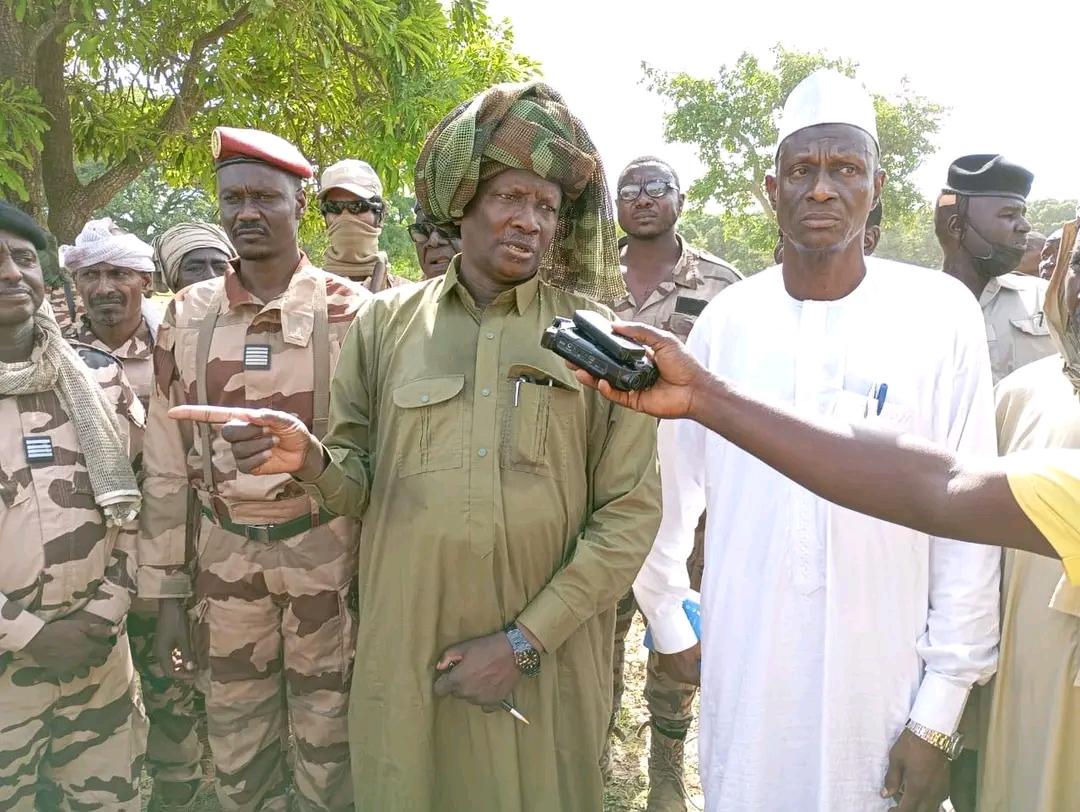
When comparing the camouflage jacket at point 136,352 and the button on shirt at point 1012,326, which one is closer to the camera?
the camouflage jacket at point 136,352

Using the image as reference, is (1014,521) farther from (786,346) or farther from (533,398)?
(533,398)

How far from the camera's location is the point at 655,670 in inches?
146

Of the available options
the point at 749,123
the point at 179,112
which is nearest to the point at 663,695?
the point at 179,112

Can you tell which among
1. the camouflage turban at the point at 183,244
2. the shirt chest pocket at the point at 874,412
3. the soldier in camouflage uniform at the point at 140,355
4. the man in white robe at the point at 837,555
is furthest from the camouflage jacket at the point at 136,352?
the shirt chest pocket at the point at 874,412

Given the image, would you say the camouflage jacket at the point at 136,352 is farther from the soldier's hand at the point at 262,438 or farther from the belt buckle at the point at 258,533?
the soldier's hand at the point at 262,438

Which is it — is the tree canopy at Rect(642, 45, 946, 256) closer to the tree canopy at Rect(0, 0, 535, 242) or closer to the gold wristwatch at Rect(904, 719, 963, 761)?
the tree canopy at Rect(0, 0, 535, 242)

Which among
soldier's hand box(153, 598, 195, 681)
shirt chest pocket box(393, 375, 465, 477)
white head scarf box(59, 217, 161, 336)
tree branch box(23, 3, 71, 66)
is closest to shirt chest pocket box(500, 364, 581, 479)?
shirt chest pocket box(393, 375, 465, 477)

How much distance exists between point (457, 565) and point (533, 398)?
491 millimetres

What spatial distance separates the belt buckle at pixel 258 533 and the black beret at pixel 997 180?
358cm

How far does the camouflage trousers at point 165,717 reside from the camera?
3.41 metres

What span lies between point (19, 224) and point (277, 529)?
1.27m

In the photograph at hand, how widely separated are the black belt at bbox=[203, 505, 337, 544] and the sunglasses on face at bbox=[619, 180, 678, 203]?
2612mm

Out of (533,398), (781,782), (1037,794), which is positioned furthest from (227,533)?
(1037,794)

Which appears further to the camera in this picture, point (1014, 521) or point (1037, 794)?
point (1037, 794)
